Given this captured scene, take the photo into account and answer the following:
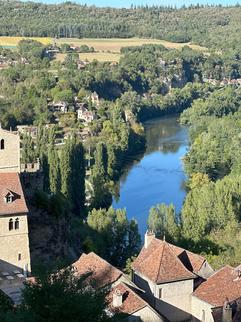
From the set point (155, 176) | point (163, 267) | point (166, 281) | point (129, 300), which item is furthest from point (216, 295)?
point (155, 176)

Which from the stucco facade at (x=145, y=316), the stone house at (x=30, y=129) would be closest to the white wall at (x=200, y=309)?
the stucco facade at (x=145, y=316)

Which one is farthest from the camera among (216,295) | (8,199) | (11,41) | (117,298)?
(11,41)

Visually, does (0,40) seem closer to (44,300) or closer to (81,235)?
(81,235)

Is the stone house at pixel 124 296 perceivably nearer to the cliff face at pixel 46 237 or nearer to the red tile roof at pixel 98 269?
the red tile roof at pixel 98 269

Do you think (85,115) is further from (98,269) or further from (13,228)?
(98,269)

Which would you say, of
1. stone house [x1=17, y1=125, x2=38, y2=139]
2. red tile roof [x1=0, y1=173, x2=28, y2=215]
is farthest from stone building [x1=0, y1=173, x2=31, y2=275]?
stone house [x1=17, y1=125, x2=38, y2=139]

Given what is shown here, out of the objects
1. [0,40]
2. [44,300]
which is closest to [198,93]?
[0,40]
